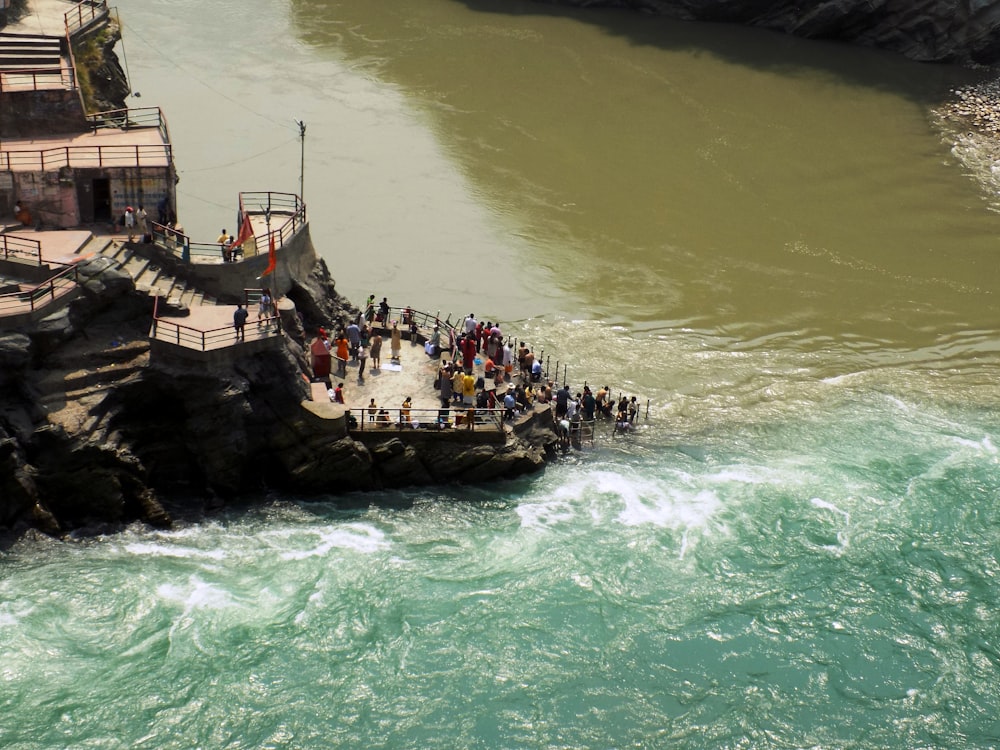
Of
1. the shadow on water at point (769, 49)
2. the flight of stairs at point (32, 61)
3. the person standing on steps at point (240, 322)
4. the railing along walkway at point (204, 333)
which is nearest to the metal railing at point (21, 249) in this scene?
the railing along walkway at point (204, 333)

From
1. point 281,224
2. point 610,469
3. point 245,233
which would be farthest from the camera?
point 281,224

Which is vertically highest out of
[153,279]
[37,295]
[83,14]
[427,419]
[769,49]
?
[83,14]

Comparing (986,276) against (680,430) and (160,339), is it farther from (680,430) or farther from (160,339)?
(160,339)

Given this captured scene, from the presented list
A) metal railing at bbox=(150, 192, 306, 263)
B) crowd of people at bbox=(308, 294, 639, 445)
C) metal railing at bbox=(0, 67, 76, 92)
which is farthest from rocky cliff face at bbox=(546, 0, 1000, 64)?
metal railing at bbox=(150, 192, 306, 263)

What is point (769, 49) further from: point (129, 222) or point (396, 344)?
point (129, 222)

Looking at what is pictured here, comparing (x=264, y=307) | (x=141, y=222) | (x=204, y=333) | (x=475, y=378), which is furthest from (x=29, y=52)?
(x=475, y=378)
